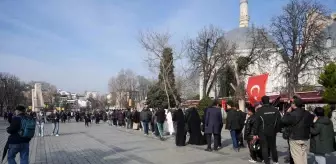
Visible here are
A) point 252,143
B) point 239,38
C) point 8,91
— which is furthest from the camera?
point 8,91

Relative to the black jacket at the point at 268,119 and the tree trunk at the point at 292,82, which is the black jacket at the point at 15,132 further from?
the tree trunk at the point at 292,82

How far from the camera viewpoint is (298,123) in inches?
345

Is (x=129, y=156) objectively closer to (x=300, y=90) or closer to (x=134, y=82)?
(x=300, y=90)

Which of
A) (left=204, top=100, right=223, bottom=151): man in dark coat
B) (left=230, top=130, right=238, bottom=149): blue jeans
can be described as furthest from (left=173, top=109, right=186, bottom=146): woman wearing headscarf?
(left=230, top=130, right=238, bottom=149): blue jeans

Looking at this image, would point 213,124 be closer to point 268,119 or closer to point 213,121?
point 213,121

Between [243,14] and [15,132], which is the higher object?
[243,14]

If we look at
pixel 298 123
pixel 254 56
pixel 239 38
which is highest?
pixel 239 38

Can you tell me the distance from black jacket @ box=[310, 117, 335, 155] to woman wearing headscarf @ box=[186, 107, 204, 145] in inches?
320

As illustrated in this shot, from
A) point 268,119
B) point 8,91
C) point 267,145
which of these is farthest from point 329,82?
point 8,91

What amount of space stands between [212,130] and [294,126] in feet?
Answer: 19.3

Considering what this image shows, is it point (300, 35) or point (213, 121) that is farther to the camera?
point (300, 35)

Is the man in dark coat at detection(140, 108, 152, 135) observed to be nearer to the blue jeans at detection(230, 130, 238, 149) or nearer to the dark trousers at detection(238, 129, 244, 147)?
the dark trousers at detection(238, 129, 244, 147)

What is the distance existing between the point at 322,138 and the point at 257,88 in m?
4.67

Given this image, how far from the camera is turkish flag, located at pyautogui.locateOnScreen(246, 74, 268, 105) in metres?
13.1
